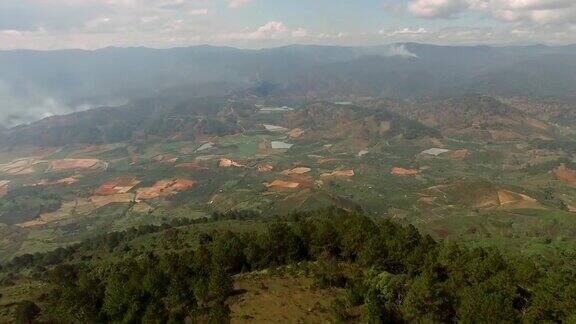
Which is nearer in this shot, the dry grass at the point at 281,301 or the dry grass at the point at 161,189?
the dry grass at the point at 281,301

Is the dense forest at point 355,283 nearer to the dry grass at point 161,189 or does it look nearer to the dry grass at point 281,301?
the dry grass at point 281,301

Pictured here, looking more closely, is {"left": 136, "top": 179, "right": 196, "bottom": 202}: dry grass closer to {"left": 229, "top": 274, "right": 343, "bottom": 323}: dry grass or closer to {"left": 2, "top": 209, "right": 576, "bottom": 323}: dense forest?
{"left": 2, "top": 209, "right": 576, "bottom": 323}: dense forest

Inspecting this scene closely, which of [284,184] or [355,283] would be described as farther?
[284,184]

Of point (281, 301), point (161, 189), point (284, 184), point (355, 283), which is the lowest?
point (161, 189)

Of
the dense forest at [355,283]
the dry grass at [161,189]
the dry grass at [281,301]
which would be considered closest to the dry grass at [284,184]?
the dry grass at [161,189]

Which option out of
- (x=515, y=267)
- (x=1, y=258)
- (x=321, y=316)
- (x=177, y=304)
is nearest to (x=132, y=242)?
(x=1, y=258)

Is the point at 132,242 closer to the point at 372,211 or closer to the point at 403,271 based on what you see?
the point at 403,271

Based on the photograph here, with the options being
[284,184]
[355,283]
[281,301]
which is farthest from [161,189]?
[355,283]

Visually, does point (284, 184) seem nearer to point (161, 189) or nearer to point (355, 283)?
point (161, 189)

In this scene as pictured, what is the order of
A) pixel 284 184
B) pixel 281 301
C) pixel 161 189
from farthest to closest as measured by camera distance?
pixel 161 189, pixel 284 184, pixel 281 301
